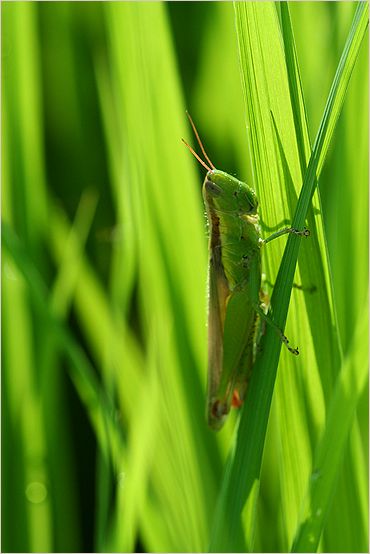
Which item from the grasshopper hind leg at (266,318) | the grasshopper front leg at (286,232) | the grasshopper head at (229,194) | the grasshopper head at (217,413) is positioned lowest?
the grasshopper head at (217,413)

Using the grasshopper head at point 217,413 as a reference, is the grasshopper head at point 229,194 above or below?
above

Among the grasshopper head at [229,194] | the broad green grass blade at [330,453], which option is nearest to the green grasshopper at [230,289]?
the grasshopper head at [229,194]

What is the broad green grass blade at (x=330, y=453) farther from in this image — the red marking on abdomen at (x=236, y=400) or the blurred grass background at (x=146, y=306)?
the red marking on abdomen at (x=236, y=400)

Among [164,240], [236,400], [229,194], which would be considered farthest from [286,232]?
[164,240]

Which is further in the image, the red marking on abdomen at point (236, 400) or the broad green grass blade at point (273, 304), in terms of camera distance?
the red marking on abdomen at point (236, 400)

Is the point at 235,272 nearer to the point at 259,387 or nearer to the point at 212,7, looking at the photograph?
the point at 259,387

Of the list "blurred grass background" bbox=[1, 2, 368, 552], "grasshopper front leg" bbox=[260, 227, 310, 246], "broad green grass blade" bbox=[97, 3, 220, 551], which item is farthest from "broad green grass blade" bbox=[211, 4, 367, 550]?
"broad green grass blade" bbox=[97, 3, 220, 551]

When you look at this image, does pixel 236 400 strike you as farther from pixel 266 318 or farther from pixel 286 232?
pixel 286 232
